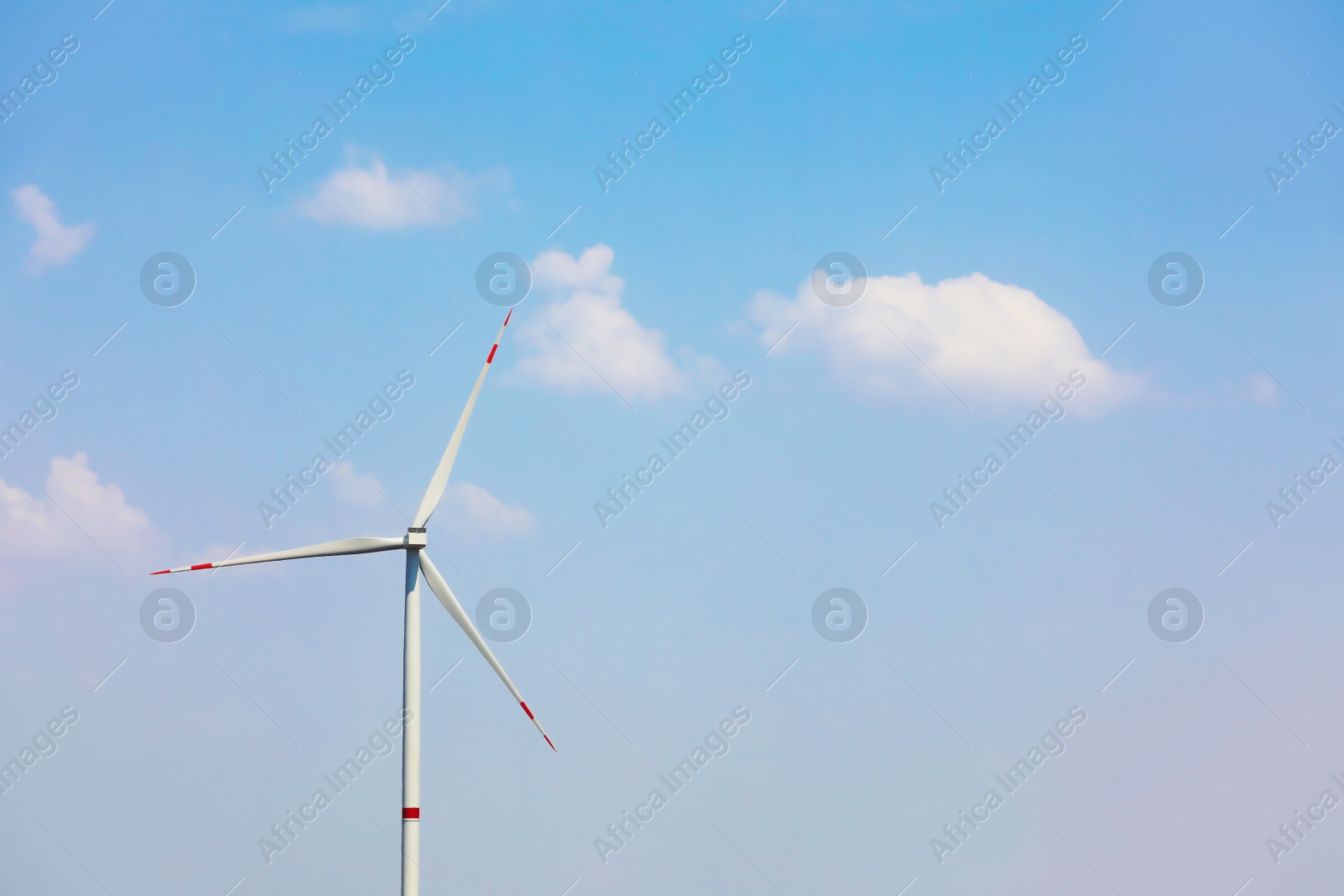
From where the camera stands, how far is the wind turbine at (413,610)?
1335 inches

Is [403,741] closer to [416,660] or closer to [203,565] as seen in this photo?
[416,660]

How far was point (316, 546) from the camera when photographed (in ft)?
120

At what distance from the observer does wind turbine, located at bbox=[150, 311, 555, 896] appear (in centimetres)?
3391

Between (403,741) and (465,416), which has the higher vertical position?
(465,416)

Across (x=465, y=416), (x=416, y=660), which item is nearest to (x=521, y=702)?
(x=416, y=660)

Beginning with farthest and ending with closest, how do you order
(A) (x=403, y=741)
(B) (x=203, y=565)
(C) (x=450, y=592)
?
(C) (x=450, y=592) < (A) (x=403, y=741) < (B) (x=203, y=565)

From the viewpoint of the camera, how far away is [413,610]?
35594 mm

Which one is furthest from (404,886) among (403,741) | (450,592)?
(450,592)

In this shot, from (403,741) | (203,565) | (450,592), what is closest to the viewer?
(203,565)

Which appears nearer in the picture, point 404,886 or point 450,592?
point 404,886

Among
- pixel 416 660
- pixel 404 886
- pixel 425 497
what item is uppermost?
pixel 425 497

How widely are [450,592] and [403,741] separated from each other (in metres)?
4.95

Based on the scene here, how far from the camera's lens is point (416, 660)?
3491cm

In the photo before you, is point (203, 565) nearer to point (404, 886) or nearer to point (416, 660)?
point (416, 660)
